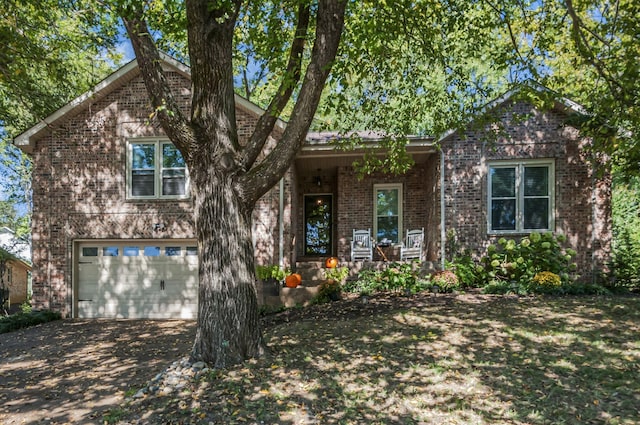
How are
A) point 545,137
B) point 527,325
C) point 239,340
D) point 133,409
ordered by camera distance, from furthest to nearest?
point 545,137 < point 527,325 < point 239,340 < point 133,409

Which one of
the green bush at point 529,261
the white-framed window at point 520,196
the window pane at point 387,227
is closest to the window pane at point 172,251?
the window pane at point 387,227

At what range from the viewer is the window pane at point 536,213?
432 inches

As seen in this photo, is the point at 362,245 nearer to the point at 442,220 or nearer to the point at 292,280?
the point at 442,220

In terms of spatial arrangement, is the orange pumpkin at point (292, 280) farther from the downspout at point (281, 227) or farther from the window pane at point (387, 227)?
the window pane at point (387, 227)

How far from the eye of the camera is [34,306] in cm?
1109

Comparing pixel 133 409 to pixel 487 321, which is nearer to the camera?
pixel 133 409

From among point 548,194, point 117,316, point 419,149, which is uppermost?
point 419,149

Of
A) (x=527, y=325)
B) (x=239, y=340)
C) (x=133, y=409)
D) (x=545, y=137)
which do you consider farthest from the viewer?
(x=545, y=137)

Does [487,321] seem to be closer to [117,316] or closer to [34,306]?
[117,316]

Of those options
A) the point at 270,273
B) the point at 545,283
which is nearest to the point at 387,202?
the point at 270,273

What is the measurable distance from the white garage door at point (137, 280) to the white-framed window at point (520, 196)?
831 cm

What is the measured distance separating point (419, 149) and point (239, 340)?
7655 mm

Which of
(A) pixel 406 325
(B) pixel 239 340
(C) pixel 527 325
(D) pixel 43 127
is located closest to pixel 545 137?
(C) pixel 527 325

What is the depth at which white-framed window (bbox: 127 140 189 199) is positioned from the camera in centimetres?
1122
